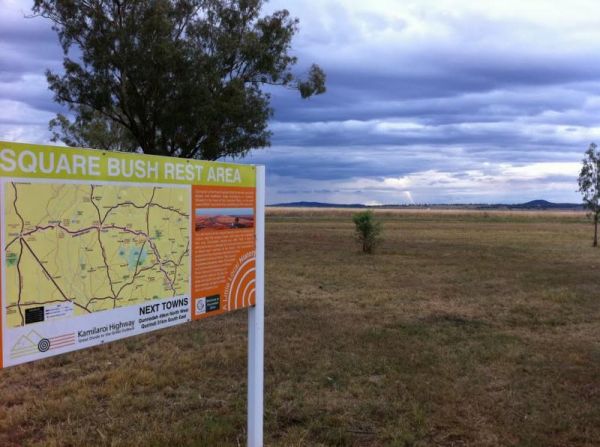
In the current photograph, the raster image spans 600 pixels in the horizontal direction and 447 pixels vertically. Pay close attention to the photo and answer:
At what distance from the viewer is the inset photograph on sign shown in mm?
3404

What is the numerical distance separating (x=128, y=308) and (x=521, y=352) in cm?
535

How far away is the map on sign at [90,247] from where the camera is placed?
8.12 feet

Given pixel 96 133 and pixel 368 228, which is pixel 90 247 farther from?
pixel 96 133

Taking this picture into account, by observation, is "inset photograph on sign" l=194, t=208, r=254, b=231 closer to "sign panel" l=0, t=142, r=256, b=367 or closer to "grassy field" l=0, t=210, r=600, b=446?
"sign panel" l=0, t=142, r=256, b=367

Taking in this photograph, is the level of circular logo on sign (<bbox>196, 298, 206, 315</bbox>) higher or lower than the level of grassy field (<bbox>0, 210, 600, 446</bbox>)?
higher

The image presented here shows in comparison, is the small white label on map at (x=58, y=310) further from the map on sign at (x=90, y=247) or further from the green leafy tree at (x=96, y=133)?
the green leafy tree at (x=96, y=133)

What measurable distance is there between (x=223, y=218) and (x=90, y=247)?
0.99 metres

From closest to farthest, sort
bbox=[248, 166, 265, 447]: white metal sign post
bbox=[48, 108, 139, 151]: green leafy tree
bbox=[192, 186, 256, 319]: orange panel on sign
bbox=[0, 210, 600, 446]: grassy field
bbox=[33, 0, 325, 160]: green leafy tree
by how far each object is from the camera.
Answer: bbox=[192, 186, 256, 319]: orange panel on sign
bbox=[248, 166, 265, 447]: white metal sign post
bbox=[0, 210, 600, 446]: grassy field
bbox=[33, 0, 325, 160]: green leafy tree
bbox=[48, 108, 139, 151]: green leafy tree

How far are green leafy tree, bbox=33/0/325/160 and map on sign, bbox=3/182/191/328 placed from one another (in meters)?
14.1

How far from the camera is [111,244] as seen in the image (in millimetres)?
2883

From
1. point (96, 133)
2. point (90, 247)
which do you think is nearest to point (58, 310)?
point (90, 247)

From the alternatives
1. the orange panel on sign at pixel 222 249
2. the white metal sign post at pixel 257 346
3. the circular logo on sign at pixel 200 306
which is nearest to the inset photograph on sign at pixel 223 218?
the orange panel on sign at pixel 222 249

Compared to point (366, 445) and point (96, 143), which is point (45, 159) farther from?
point (96, 143)

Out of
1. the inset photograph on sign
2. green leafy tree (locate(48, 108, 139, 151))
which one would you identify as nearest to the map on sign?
the inset photograph on sign
